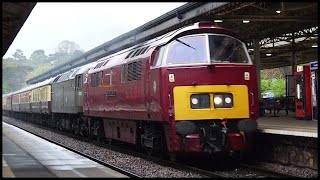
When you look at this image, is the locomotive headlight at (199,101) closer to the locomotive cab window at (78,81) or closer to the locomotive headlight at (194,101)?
the locomotive headlight at (194,101)

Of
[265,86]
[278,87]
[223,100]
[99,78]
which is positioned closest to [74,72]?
[99,78]

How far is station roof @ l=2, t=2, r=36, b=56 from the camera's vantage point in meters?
11.3

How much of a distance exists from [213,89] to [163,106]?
4.18 feet

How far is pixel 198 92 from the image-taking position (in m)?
11.5

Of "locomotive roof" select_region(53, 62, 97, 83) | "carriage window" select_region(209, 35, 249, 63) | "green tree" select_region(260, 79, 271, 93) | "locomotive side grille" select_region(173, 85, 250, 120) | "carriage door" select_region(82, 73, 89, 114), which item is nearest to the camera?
"locomotive side grille" select_region(173, 85, 250, 120)

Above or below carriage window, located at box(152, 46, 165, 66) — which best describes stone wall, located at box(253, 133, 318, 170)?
below

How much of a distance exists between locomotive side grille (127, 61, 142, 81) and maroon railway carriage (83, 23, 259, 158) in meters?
0.15

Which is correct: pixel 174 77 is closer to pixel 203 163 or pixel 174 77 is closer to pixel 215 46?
pixel 215 46

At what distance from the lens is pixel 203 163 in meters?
13.2

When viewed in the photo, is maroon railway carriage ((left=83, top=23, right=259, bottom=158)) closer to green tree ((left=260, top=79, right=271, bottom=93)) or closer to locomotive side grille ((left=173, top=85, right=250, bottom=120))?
→ locomotive side grille ((left=173, top=85, right=250, bottom=120))

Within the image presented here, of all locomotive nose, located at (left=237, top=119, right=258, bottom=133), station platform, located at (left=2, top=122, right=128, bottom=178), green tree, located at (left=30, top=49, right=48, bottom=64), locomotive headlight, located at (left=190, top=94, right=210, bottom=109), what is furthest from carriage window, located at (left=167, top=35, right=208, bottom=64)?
green tree, located at (left=30, top=49, right=48, bottom=64)

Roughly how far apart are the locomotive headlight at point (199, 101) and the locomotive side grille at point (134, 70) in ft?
8.48

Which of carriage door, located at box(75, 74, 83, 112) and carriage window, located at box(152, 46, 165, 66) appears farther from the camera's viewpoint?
carriage door, located at box(75, 74, 83, 112)

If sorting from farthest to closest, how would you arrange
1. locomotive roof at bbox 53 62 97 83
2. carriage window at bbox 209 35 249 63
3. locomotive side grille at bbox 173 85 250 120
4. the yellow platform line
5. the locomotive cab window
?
the locomotive cab window < locomotive roof at bbox 53 62 97 83 < carriage window at bbox 209 35 249 63 < locomotive side grille at bbox 173 85 250 120 < the yellow platform line
